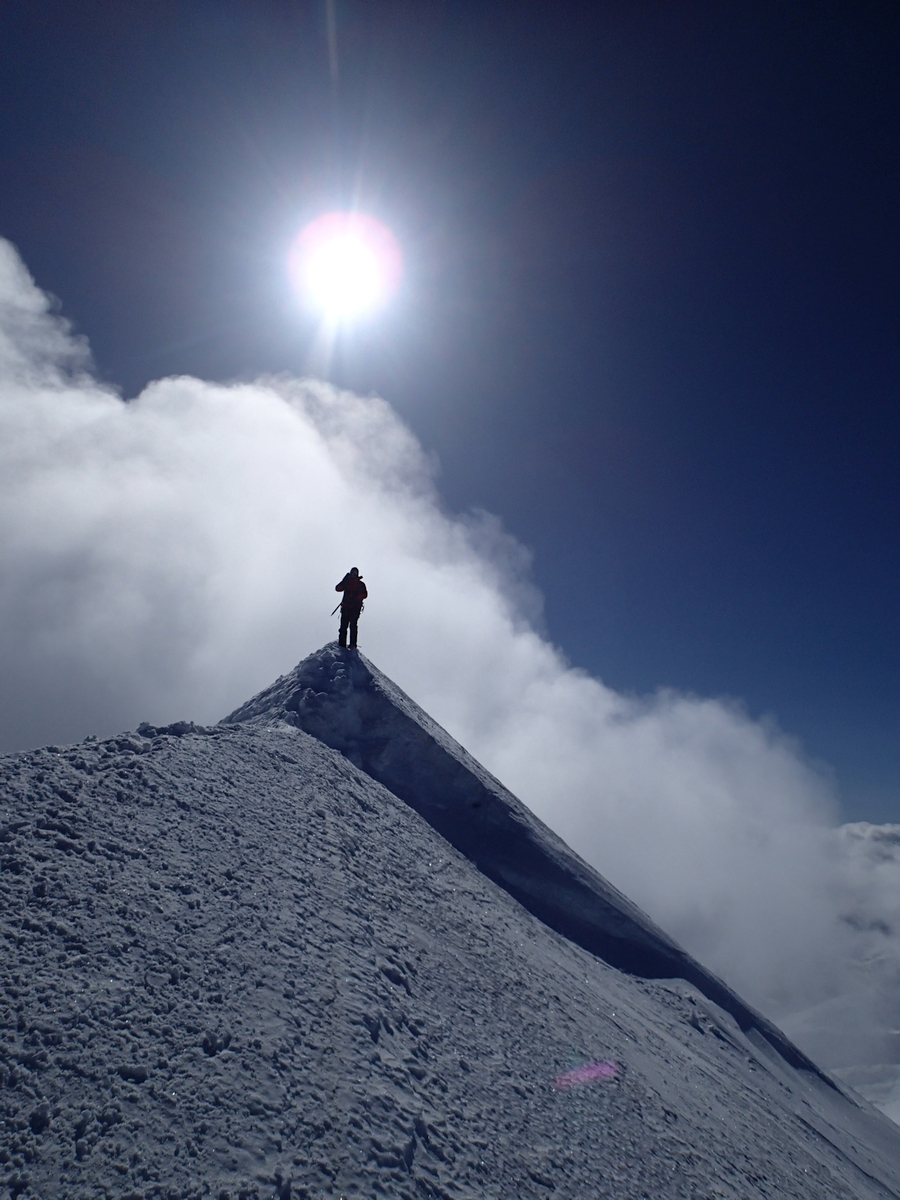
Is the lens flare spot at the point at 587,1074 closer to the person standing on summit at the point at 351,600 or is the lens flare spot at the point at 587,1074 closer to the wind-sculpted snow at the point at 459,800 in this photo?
the wind-sculpted snow at the point at 459,800

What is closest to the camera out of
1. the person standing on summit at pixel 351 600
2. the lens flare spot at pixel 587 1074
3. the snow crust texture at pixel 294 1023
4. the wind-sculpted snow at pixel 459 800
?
the snow crust texture at pixel 294 1023

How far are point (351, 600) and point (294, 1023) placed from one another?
47.1ft

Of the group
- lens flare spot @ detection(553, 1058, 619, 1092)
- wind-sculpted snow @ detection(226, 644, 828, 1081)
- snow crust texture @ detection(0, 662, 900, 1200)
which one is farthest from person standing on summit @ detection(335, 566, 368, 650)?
lens flare spot @ detection(553, 1058, 619, 1092)

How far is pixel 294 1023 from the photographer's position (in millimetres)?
7977

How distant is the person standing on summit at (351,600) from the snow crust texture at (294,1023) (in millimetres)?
6258

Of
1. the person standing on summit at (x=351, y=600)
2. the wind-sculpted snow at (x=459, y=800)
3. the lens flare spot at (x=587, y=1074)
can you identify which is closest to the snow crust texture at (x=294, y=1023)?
the lens flare spot at (x=587, y=1074)

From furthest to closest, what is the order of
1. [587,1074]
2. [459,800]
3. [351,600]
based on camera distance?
[351,600] < [459,800] < [587,1074]

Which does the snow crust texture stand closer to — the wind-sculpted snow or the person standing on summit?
the wind-sculpted snow

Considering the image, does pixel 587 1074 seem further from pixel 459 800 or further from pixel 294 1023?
pixel 459 800

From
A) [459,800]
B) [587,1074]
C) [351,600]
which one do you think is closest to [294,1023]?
[587,1074]

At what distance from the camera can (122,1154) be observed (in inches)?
234

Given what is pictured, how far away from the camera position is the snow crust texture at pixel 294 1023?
250 inches

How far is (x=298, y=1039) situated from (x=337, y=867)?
4368mm

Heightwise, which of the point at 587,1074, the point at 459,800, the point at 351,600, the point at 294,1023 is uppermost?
the point at 351,600
